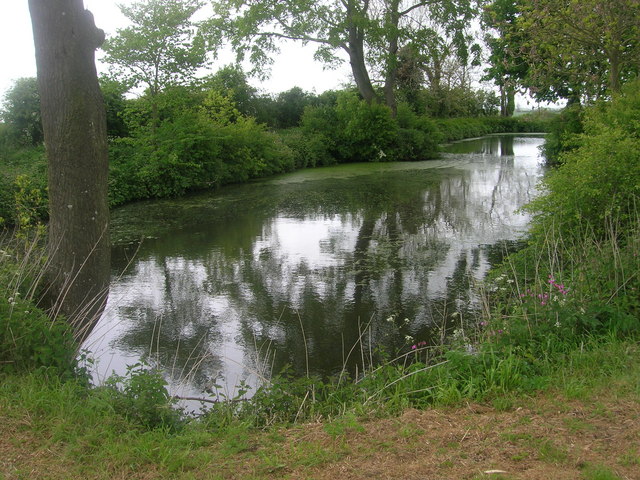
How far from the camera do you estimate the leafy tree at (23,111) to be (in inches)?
706

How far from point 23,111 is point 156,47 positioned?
16.0 feet

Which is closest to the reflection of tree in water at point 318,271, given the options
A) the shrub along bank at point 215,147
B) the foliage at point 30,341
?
the foliage at point 30,341

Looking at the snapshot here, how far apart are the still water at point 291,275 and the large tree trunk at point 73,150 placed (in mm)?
627

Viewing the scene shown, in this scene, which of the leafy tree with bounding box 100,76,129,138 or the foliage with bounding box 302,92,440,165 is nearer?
the leafy tree with bounding box 100,76,129,138

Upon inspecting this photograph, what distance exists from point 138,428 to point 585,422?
A: 268 centimetres

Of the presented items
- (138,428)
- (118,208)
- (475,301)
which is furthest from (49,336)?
(118,208)

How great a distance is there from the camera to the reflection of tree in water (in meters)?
6.48

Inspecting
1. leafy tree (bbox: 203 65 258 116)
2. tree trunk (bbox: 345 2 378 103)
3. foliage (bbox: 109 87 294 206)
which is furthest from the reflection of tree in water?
tree trunk (bbox: 345 2 378 103)

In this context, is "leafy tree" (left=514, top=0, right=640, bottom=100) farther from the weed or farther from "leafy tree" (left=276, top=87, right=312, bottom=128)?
"leafy tree" (left=276, top=87, right=312, bottom=128)

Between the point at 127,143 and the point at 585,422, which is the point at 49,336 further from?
the point at 127,143

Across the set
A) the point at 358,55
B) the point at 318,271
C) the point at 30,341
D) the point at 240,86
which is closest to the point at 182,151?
the point at 318,271

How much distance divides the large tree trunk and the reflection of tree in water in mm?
1224

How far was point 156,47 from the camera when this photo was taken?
55.9ft

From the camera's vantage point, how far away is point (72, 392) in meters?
3.83
